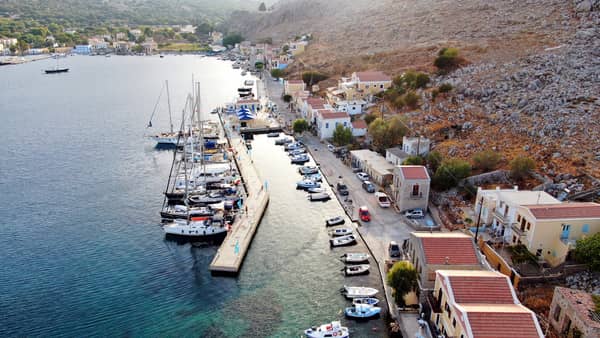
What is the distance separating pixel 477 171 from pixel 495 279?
20778mm

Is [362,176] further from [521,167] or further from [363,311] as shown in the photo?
[363,311]

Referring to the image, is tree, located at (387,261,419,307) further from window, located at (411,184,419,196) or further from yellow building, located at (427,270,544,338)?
window, located at (411,184,419,196)

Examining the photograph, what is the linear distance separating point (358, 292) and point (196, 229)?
1649 centimetres

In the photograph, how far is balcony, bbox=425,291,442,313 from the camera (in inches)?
1044

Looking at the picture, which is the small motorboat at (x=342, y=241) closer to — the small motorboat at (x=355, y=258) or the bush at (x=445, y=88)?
the small motorboat at (x=355, y=258)

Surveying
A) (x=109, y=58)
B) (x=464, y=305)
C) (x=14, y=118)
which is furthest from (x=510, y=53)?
(x=109, y=58)

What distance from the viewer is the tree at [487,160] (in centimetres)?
4353

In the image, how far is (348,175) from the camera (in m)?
52.5

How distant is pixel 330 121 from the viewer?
65312 millimetres

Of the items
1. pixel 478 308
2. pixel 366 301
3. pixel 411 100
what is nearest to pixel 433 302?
pixel 478 308

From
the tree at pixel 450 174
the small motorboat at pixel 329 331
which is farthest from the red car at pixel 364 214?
the small motorboat at pixel 329 331

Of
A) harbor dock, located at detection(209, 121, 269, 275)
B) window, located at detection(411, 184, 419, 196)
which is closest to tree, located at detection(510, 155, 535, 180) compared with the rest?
window, located at detection(411, 184, 419, 196)

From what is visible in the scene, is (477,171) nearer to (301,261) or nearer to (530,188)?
(530,188)

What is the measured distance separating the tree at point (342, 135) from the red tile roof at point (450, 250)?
3184 centimetres
